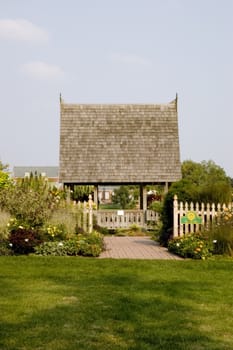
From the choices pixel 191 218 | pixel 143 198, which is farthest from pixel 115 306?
pixel 143 198

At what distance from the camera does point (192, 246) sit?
1509 cm

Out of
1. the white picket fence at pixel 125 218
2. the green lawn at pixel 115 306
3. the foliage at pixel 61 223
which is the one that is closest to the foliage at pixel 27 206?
the foliage at pixel 61 223

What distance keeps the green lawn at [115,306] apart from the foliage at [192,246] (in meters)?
1.51

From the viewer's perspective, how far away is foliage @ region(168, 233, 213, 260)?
14867 millimetres

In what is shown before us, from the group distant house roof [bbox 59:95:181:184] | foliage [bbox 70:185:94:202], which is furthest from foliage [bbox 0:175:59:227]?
foliage [bbox 70:185:94:202]

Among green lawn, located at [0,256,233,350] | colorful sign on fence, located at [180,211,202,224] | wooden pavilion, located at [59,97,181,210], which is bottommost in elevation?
green lawn, located at [0,256,233,350]

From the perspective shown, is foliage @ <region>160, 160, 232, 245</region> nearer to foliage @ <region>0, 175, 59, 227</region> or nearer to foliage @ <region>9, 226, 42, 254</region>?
foliage @ <region>0, 175, 59, 227</region>

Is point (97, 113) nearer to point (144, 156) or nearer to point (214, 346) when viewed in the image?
point (144, 156)

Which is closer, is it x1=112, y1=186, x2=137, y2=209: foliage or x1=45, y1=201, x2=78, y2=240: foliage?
x1=45, y1=201, x2=78, y2=240: foliage

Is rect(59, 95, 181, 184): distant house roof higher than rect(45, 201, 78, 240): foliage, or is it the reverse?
rect(59, 95, 181, 184): distant house roof

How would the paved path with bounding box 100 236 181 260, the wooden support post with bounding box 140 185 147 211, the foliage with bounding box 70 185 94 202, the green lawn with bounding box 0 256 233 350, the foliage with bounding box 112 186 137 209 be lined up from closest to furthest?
the green lawn with bounding box 0 256 233 350
the paved path with bounding box 100 236 181 260
the wooden support post with bounding box 140 185 147 211
the foliage with bounding box 70 185 94 202
the foliage with bounding box 112 186 137 209

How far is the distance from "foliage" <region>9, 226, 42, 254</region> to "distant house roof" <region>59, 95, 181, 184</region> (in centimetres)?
1023

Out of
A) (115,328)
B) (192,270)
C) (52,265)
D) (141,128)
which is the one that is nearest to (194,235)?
(192,270)

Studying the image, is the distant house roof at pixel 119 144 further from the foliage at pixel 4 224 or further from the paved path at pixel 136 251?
the foliage at pixel 4 224
